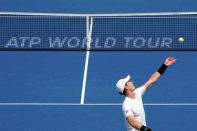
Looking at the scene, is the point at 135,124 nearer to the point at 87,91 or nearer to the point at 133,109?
the point at 133,109

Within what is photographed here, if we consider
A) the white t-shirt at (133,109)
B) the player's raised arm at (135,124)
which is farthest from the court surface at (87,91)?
the player's raised arm at (135,124)

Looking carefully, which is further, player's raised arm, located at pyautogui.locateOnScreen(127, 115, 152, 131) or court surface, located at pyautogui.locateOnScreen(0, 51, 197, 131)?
court surface, located at pyautogui.locateOnScreen(0, 51, 197, 131)

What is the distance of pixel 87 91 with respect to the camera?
1802 cm

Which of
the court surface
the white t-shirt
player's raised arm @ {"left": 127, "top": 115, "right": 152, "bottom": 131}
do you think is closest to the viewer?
player's raised arm @ {"left": 127, "top": 115, "right": 152, "bottom": 131}

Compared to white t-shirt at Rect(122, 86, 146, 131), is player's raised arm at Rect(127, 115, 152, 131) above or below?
below

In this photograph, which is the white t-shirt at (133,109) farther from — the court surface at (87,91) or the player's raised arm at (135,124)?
the court surface at (87,91)

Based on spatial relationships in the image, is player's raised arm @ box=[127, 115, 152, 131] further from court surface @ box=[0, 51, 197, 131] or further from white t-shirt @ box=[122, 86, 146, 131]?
court surface @ box=[0, 51, 197, 131]

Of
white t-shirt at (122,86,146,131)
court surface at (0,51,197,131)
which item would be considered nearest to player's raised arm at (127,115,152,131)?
white t-shirt at (122,86,146,131)

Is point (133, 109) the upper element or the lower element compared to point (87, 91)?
upper

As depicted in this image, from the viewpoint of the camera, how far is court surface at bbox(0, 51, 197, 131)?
→ 16.4 m

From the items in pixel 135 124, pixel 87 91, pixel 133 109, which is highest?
pixel 133 109

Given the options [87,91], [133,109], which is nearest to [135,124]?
[133,109]

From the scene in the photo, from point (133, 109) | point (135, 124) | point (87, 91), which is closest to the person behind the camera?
point (135, 124)

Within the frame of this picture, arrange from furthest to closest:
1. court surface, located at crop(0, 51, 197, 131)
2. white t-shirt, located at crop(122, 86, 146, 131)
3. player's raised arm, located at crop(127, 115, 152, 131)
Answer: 1. court surface, located at crop(0, 51, 197, 131)
2. white t-shirt, located at crop(122, 86, 146, 131)
3. player's raised arm, located at crop(127, 115, 152, 131)
